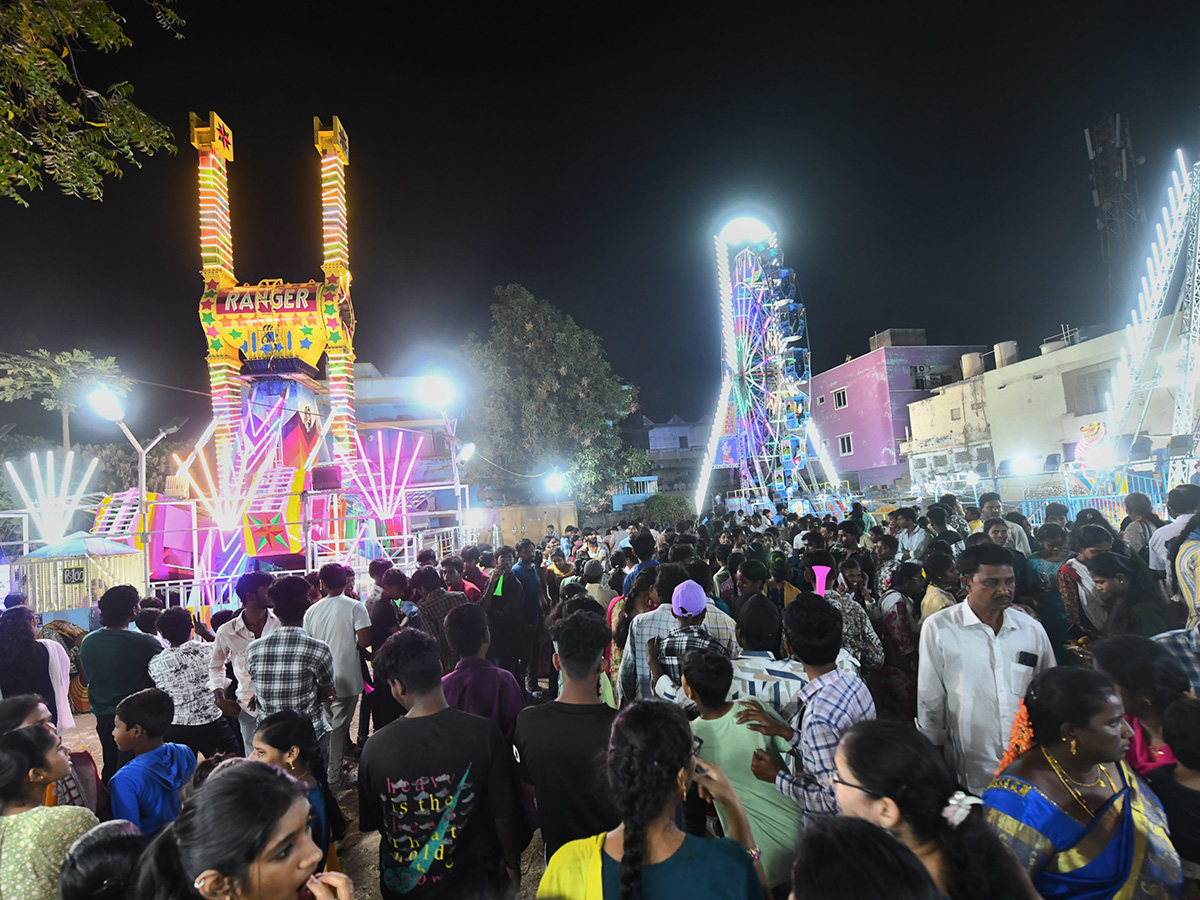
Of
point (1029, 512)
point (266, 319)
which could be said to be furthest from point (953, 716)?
point (266, 319)

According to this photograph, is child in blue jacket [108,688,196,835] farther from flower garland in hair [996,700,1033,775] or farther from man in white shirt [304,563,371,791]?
flower garland in hair [996,700,1033,775]

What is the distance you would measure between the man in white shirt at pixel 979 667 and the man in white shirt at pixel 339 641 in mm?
4278

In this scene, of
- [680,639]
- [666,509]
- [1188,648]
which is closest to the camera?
[1188,648]

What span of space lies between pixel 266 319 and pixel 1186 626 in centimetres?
1857

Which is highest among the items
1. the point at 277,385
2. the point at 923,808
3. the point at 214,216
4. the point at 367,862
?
the point at 214,216

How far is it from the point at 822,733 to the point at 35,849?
272 cm

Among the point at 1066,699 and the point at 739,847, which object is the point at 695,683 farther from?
the point at 1066,699

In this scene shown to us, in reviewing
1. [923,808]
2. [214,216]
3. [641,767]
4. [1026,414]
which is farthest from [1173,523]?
[1026,414]

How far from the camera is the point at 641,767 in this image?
1.88 m

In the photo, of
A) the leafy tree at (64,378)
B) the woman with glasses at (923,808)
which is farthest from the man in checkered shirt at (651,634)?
the leafy tree at (64,378)

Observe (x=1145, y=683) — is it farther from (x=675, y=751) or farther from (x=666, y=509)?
(x=666, y=509)

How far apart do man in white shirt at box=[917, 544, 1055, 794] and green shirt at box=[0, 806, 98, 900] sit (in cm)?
357

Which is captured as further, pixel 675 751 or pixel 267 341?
pixel 267 341

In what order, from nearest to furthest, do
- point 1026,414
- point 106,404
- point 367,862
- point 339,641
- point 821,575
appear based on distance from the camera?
point 367,862 < point 339,641 < point 821,575 < point 106,404 < point 1026,414
